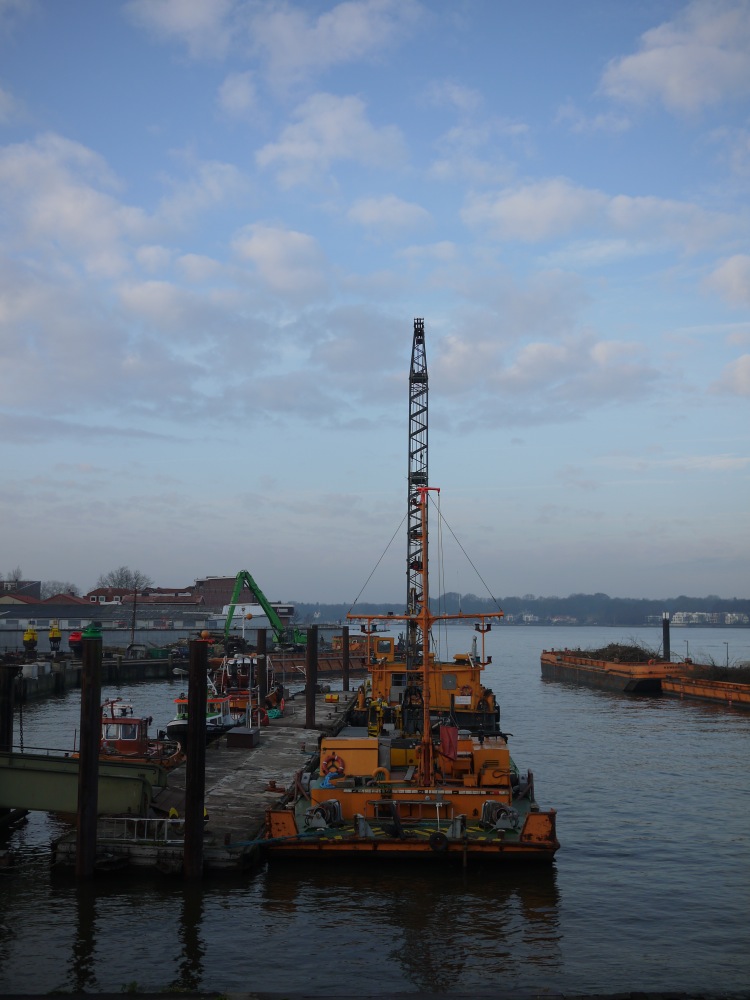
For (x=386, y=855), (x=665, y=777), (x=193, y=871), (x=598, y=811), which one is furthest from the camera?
(x=665, y=777)

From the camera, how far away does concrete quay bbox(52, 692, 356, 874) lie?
22.5 meters

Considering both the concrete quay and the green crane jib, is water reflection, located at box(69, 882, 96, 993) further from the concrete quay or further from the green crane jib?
the green crane jib

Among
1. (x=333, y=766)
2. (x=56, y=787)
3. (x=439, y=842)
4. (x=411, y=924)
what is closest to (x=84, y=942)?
(x=56, y=787)

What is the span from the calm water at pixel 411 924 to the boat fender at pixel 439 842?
85cm

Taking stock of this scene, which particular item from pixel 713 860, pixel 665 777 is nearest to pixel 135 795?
pixel 713 860

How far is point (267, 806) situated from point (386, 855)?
5281 mm

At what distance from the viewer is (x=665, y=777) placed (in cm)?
4166

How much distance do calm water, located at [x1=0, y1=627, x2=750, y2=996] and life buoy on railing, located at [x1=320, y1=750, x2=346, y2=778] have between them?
3.30m

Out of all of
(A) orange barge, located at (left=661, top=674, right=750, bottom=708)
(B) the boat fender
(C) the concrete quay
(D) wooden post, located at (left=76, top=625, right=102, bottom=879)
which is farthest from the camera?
(A) orange barge, located at (left=661, top=674, right=750, bottom=708)

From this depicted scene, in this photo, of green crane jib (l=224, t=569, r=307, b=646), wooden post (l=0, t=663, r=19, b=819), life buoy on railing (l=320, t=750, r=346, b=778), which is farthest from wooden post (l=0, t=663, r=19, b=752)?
green crane jib (l=224, t=569, r=307, b=646)

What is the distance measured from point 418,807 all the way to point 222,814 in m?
6.08

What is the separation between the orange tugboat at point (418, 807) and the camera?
77.4ft

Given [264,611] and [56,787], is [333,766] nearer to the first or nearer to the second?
[56,787]

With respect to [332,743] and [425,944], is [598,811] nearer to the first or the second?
[332,743]
